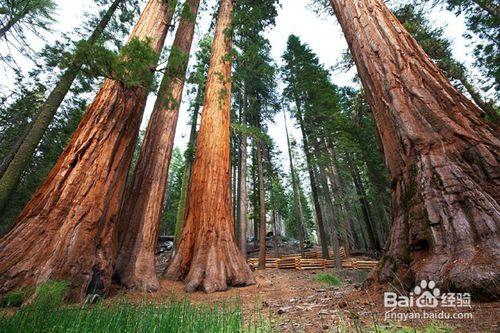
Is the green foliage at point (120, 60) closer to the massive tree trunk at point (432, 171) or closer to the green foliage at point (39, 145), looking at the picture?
the massive tree trunk at point (432, 171)

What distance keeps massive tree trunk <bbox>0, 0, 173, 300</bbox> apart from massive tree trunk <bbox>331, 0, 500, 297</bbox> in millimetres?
3980

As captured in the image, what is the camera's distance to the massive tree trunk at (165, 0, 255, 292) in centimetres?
465

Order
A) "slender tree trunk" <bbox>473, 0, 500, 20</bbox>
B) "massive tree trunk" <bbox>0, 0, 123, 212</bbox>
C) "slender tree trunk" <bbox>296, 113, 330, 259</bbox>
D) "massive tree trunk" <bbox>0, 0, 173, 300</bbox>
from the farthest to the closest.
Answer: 1. "slender tree trunk" <bbox>296, 113, 330, 259</bbox>
2. "slender tree trunk" <bbox>473, 0, 500, 20</bbox>
3. "massive tree trunk" <bbox>0, 0, 123, 212</bbox>
4. "massive tree trunk" <bbox>0, 0, 173, 300</bbox>

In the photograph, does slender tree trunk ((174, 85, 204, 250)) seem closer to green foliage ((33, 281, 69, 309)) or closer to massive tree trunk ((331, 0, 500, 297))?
green foliage ((33, 281, 69, 309))

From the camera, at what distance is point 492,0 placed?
9.66 metres

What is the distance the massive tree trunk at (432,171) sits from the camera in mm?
1770

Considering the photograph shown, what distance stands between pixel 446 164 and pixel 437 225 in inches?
23.5

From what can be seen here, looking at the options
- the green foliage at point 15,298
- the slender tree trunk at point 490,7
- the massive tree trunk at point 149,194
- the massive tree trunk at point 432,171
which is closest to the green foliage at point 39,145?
the massive tree trunk at point 149,194

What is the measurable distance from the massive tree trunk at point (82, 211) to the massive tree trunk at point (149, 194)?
64 cm

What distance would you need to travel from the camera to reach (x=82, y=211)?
12.1 feet

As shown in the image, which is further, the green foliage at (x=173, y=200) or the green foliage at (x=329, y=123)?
the green foliage at (x=173, y=200)

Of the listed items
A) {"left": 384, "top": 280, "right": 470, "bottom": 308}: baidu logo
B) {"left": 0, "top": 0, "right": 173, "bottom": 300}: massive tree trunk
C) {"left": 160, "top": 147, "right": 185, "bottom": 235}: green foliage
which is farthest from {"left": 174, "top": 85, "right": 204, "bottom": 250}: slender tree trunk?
{"left": 160, "top": 147, "right": 185, "bottom": 235}: green foliage

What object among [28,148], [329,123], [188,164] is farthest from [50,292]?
[329,123]

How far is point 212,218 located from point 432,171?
13.4 feet
